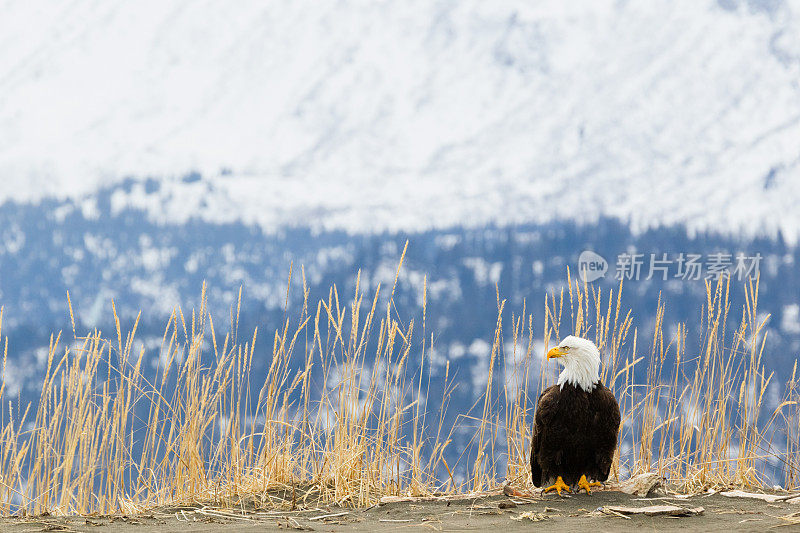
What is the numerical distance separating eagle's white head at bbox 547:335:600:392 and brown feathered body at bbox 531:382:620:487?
0.08 ft

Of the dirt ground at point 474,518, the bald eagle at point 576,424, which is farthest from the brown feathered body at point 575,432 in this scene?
the dirt ground at point 474,518

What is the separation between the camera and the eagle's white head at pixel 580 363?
2.97 meters

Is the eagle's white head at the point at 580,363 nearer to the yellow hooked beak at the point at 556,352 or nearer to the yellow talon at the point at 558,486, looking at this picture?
the yellow hooked beak at the point at 556,352

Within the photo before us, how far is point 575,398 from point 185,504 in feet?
5.54

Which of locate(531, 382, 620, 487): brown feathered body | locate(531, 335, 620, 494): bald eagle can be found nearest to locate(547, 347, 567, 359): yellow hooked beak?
locate(531, 335, 620, 494): bald eagle

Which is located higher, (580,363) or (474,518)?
(580,363)

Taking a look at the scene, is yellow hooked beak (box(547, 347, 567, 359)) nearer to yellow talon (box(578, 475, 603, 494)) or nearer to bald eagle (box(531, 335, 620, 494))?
bald eagle (box(531, 335, 620, 494))

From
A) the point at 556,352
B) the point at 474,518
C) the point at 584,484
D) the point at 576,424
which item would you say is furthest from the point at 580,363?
the point at 474,518

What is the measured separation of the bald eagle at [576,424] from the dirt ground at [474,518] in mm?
106

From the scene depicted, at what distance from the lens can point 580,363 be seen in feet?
9.76

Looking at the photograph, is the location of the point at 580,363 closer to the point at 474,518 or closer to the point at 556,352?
the point at 556,352

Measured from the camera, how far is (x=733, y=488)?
3.28m

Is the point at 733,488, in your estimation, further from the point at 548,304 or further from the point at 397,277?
the point at 397,277

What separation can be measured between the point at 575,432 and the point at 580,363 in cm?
27
